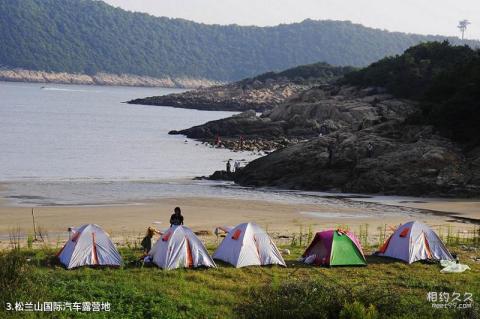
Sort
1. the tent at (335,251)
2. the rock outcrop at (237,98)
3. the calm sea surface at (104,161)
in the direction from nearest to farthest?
the tent at (335,251), the calm sea surface at (104,161), the rock outcrop at (237,98)

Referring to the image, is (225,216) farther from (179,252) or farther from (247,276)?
(247,276)

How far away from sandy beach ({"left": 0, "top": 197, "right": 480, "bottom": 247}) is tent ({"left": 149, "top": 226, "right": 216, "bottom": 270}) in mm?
4865

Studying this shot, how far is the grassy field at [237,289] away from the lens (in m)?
13.6

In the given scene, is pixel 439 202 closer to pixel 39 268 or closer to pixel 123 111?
pixel 39 268

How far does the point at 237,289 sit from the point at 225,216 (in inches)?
569

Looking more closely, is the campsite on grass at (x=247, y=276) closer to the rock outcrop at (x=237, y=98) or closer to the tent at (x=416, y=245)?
the tent at (x=416, y=245)

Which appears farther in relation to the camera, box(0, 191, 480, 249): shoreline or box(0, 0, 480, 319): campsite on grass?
box(0, 191, 480, 249): shoreline

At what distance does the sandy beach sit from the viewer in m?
27.0

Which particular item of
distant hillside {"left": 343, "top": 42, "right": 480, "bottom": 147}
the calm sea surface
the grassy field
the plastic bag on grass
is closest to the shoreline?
the calm sea surface

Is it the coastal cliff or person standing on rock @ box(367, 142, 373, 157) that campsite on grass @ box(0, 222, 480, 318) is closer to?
the coastal cliff

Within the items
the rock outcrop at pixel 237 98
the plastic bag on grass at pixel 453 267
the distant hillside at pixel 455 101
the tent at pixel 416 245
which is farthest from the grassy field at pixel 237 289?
A: the rock outcrop at pixel 237 98

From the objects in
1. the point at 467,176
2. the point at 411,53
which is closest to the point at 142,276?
the point at 467,176

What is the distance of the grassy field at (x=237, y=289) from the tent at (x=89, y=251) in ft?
1.12

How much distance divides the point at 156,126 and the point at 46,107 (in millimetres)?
37963
